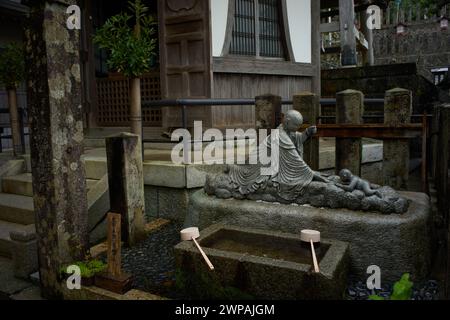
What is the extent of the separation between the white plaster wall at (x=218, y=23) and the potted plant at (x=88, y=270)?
5.76 metres

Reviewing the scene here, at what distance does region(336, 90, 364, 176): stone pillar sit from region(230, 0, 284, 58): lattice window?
4.15 metres

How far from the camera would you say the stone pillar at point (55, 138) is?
12.1ft

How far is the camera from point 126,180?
5.17 metres

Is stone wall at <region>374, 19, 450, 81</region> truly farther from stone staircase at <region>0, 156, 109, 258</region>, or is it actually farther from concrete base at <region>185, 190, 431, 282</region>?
stone staircase at <region>0, 156, 109, 258</region>

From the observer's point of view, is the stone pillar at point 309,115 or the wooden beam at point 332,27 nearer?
the stone pillar at point 309,115

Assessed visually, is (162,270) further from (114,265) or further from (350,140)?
(350,140)

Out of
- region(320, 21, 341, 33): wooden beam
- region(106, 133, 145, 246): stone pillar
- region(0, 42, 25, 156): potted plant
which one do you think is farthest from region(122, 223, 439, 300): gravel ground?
region(320, 21, 341, 33): wooden beam

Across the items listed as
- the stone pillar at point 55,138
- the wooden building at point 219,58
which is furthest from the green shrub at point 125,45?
the wooden building at point 219,58

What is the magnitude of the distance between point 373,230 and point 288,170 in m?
1.27

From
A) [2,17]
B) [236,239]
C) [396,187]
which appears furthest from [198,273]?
[2,17]

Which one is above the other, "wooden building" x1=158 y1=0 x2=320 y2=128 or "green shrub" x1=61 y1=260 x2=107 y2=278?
"wooden building" x1=158 y1=0 x2=320 y2=128

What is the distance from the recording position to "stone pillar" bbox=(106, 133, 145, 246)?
203 inches

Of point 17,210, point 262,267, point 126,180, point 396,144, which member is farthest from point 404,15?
point 17,210

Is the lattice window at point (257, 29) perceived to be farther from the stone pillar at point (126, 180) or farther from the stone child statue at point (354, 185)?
the stone child statue at point (354, 185)
